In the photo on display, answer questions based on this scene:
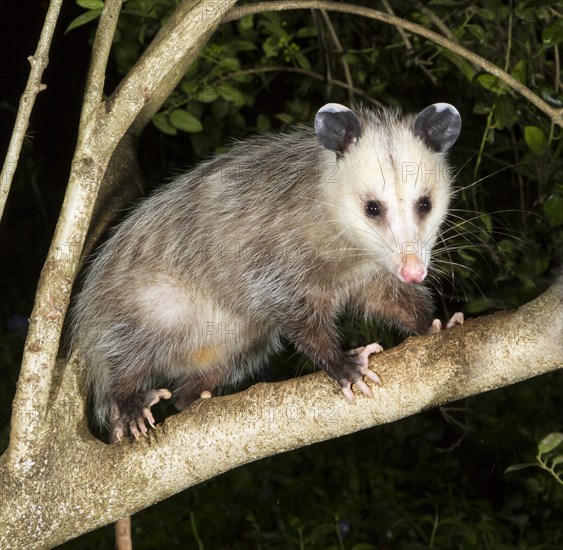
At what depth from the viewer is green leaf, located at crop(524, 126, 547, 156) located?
287cm

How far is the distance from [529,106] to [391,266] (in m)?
1.15

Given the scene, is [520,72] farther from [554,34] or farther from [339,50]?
[339,50]

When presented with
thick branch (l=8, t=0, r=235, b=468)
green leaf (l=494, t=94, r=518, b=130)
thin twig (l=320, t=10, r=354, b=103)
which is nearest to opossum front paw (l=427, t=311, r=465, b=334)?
green leaf (l=494, t=94, r=518, b=130)

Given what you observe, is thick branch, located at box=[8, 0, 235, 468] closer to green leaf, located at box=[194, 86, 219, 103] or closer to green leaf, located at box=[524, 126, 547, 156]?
green leaf, located at box=[524, 126, 547, 156]

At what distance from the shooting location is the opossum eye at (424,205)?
2.45 meters

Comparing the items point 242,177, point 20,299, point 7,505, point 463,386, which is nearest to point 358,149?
point 242,177

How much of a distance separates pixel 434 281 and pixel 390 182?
3.67 feet

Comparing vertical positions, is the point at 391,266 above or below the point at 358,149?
below

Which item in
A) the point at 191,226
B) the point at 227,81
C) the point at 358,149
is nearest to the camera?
the point at 358,149

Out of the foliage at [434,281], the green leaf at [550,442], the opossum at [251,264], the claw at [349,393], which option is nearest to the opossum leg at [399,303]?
the opossum at [251,264]

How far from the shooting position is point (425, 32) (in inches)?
104

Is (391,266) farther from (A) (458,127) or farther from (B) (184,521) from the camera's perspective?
(B) (184,521)

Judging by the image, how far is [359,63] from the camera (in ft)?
12.9

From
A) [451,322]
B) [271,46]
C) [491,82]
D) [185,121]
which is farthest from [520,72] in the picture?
[185,121]
